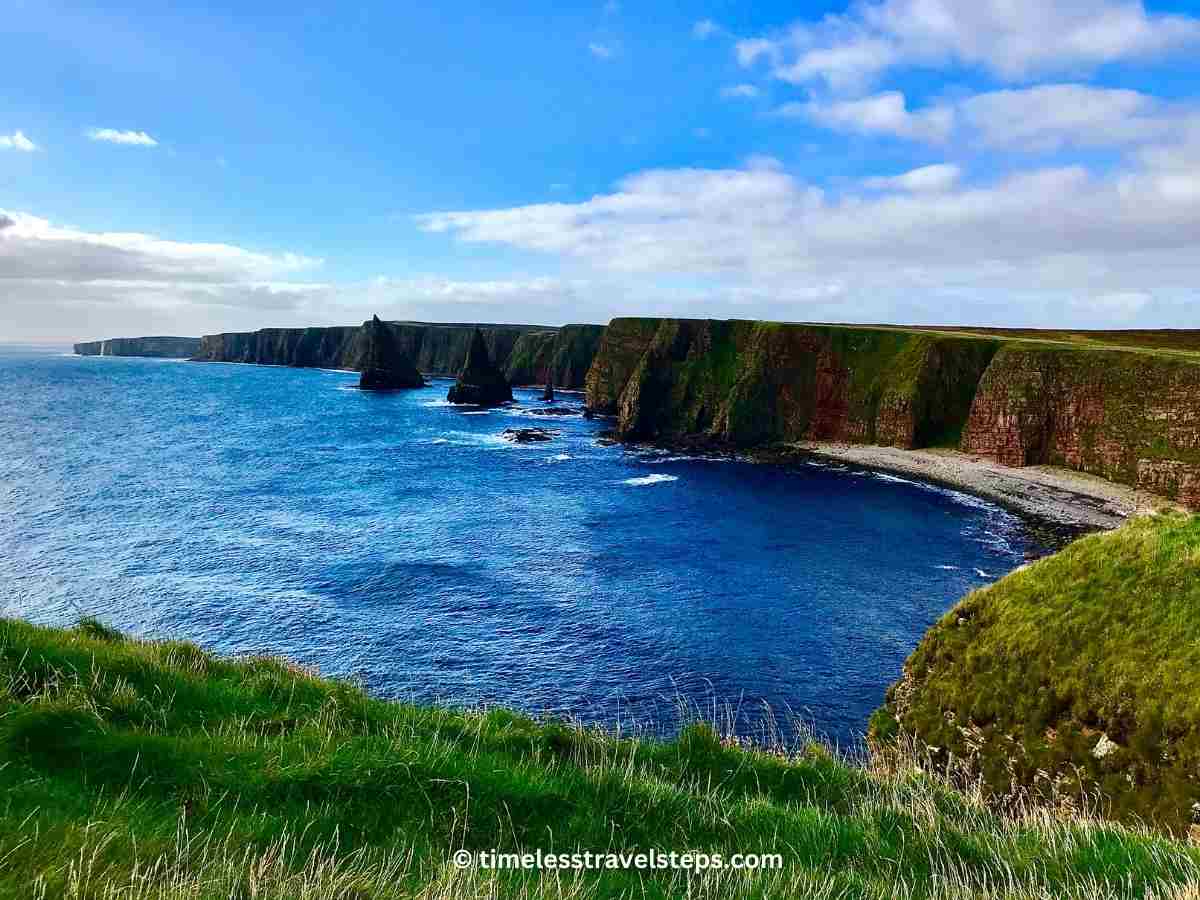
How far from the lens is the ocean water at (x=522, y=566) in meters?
35.4

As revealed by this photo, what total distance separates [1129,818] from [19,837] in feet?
64.2

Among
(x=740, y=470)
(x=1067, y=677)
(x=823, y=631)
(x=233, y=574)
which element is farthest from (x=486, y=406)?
(x=1067, y=677)

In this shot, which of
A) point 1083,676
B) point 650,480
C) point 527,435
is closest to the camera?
point 1083,676

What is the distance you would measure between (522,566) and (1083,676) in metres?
39.4

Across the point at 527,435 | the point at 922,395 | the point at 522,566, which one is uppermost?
the point at 922,395

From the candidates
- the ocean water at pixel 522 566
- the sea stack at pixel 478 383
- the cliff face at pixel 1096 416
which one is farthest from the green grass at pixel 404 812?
the sea stack at pixel 478 383

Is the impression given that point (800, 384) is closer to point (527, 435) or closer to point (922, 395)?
point (922, 395)

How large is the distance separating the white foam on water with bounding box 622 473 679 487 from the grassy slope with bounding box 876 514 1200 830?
191 ft

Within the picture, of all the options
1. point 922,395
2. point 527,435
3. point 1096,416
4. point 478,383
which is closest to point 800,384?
point 922,395

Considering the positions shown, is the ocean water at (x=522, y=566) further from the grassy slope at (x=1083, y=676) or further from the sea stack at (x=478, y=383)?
the sea stack at (x=478, y=383)

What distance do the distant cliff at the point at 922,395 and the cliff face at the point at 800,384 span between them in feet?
0.72

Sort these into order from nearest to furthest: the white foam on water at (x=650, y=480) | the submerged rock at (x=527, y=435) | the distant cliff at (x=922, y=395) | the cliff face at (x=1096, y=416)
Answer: the cliff face at (x=1096, y=416), the distant cliff at (x=922, y=395), the white foam on water at (x=650, y=480), the submerged rock at (x=527, y=435)

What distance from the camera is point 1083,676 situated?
18.0 meters

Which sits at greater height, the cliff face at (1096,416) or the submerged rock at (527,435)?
the cliff face at (1096,416)
